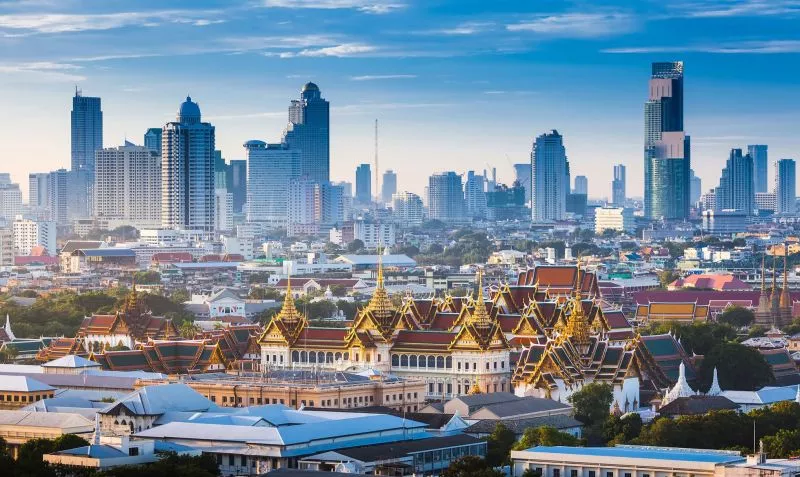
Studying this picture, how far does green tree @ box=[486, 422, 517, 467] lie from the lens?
7062cm

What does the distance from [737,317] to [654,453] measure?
72.7 meters

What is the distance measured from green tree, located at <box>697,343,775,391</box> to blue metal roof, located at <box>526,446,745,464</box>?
29.6 m

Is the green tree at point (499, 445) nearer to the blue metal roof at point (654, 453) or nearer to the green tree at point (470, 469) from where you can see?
the blue metal roof at point (654, 453)

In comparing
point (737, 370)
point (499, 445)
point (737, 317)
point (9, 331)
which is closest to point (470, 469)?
point (499, 445)

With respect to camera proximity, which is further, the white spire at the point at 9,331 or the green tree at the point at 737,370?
the white spire at the point at 9,331

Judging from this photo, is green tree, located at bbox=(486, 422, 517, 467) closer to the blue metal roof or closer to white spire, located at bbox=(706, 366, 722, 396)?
the blue metal roof

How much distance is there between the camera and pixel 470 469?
64.2 metres

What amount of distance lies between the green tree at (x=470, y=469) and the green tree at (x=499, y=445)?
3.79 m

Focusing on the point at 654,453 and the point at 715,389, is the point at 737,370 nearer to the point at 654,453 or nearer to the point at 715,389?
the point at 715,389

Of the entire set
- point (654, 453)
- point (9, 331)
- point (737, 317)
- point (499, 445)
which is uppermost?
point (737, 317)

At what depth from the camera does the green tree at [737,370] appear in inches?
3880

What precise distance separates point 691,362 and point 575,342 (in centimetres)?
806

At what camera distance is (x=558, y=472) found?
65750 millimetres

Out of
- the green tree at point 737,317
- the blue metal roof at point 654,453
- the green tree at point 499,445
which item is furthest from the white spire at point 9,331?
the blue metal roof at point 654,453
